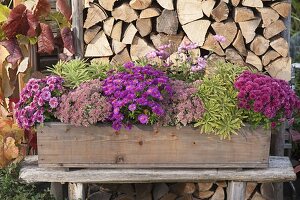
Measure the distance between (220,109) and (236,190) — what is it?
0.54 metres

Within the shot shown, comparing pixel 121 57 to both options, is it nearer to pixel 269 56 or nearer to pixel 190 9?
pixel 190 9

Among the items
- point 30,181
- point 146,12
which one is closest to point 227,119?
point 146,12

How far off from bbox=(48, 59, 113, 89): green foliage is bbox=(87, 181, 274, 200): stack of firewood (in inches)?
34.6

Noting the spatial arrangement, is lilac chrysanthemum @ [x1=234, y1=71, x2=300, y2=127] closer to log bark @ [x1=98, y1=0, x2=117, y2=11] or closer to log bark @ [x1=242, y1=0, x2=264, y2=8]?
log bark @ [x1=242, y1=0, x2=264, y2=8]

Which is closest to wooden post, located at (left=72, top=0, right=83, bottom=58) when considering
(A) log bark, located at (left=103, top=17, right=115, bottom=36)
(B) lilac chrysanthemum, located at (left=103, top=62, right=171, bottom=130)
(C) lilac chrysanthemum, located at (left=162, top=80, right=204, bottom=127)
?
(A) log bark, located at (left=103, top=17, right=115, bottom=36)

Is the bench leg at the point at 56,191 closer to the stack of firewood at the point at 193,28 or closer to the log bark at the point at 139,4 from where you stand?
the stack of firewood at the point at 193,28

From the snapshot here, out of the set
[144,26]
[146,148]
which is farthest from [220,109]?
[144,26]

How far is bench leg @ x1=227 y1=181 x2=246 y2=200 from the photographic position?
371cm

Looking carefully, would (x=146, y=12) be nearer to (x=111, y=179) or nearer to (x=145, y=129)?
(x=145, y=129)

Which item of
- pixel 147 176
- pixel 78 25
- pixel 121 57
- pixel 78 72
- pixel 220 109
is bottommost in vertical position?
pixel 147 176

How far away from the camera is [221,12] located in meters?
3.98

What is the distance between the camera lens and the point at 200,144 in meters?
3.59

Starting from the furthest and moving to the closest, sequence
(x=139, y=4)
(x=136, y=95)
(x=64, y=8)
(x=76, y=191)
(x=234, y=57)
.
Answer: (x=64, y=8) → (x=234, y=57) → (x=139, y=4) → (x=76, y=191) → (x=136, y=95)

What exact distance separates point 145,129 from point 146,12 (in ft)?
2.87
